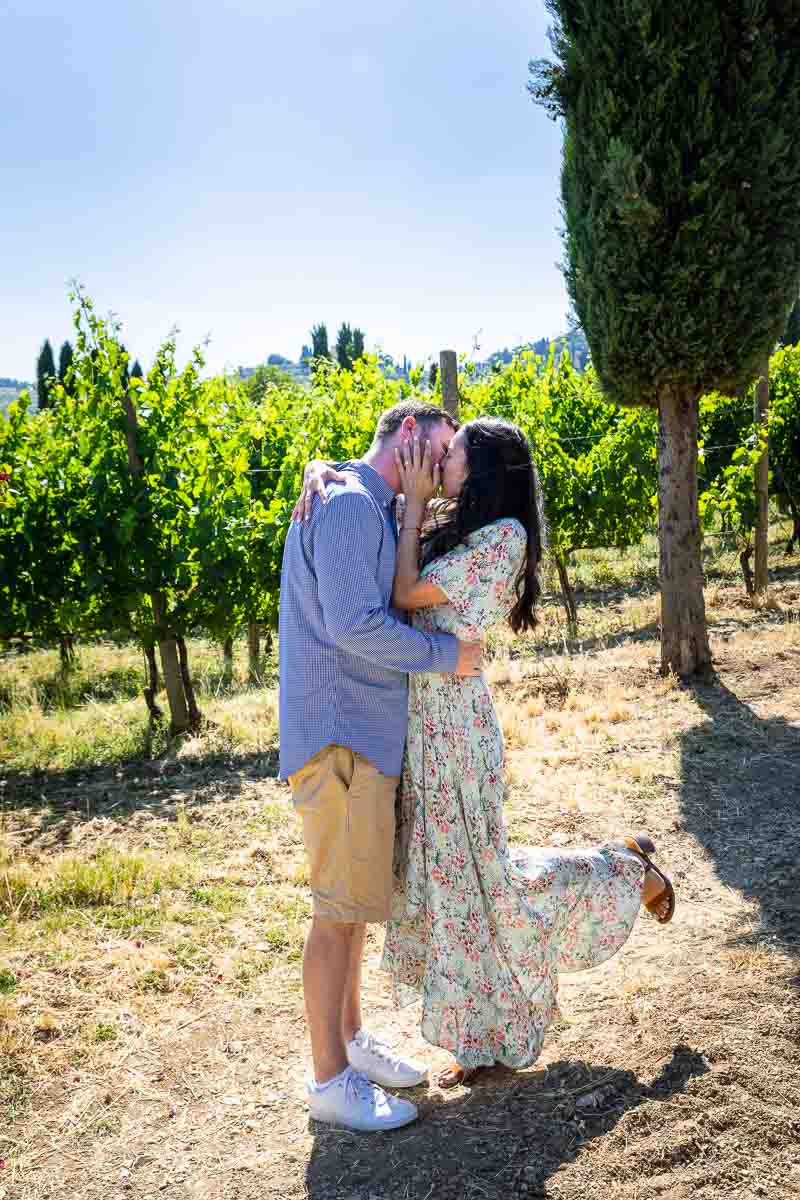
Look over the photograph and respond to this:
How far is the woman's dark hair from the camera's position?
9.00ft

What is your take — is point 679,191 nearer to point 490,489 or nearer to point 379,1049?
point 490,489

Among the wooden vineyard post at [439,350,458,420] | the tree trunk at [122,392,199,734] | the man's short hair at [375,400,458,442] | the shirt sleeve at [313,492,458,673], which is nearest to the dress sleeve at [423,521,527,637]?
the shirt sleeve at [313,492,458,673]

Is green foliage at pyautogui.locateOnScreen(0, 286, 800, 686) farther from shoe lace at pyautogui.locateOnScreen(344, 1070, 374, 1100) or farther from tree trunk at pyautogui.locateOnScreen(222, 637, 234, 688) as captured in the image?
shoe lace at pyautogui.locateOnScreen(344, 1070, 374, 1100)

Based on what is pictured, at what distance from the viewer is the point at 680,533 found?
7.50 meters

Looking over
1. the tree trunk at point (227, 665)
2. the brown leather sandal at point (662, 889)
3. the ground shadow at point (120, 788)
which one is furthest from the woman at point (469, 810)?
the tree trunk at point (227, 665)

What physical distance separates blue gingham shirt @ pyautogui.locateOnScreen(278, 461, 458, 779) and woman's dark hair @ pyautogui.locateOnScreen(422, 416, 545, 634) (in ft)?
0.52

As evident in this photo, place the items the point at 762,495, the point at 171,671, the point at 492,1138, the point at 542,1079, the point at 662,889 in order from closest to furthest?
1. the point at 492,1138
2. the point at 542,1079
3. the point at 662,889
4. the point at 171,671
5. the point at 762,495

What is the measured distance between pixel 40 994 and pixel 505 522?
257 cm

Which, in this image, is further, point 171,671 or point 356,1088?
point 171,671

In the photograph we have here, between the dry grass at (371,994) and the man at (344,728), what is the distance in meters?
0.30

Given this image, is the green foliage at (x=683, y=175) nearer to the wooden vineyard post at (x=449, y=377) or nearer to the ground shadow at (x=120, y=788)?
the wooden vineyard post at (x=449, y=377)

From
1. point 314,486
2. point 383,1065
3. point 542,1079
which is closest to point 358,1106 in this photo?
point 383,1065

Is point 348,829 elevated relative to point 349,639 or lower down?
lower down

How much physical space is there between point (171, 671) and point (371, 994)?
4.76 meters
